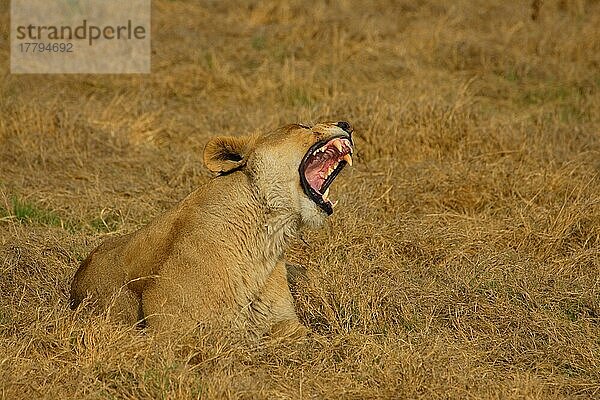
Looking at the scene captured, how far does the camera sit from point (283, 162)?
14.4 feet

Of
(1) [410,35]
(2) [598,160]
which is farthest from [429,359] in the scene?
(1) [410,35]

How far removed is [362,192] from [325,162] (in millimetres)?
1668

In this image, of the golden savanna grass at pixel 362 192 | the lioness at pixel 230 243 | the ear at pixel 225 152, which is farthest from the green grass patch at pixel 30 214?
the ear at pixel 225 152

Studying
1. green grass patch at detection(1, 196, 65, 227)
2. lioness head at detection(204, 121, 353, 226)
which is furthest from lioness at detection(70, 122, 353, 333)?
green grass patch at detection(1, 196, 65, 227)

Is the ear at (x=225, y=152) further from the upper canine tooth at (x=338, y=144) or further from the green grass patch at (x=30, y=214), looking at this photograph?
the green grass patch at (x=30, y=214)

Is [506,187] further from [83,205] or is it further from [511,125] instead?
[83,205]

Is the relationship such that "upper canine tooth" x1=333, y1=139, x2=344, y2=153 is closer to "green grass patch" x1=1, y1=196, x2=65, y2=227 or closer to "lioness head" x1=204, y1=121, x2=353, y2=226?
→ "lioness head" x1=204, y1=121, x2=353, y2=226

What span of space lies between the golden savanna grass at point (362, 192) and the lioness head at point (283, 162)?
550 millimetres

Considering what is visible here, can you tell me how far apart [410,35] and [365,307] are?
5883 mm

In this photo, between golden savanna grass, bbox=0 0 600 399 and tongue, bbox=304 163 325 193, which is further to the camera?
tongue, bbox=304 163 325 193

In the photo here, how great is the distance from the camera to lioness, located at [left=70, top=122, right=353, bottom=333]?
13.8ft

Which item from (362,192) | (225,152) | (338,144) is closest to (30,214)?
(362,192)

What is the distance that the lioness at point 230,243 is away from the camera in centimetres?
421

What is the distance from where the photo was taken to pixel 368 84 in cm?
901
